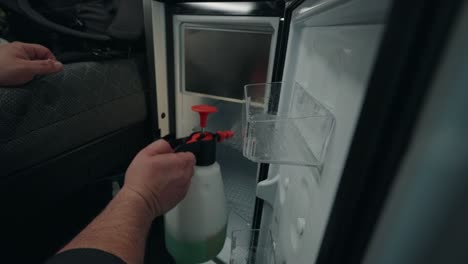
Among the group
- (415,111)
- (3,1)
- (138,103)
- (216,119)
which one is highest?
(3,1)

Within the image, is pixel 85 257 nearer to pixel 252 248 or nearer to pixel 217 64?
pixel 252 248

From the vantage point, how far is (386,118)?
173mm

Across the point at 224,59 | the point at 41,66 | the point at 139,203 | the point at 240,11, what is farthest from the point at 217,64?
the point at 139,203

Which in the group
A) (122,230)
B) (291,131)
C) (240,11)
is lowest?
(122,230)

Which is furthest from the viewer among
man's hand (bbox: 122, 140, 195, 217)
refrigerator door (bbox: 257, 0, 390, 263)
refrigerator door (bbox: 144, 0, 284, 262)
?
refrigerator door (bbox: 144, 0, 284, 262)

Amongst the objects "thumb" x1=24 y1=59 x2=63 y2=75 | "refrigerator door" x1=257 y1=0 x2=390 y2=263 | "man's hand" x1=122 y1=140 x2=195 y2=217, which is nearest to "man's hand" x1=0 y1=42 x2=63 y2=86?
"thumb" x1=24 y1=59 x2=63 y2=75

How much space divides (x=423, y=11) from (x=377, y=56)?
0.04 meters

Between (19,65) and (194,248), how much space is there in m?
0.79

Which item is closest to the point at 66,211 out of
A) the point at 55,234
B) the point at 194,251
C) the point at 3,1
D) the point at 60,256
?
the point at 55,234

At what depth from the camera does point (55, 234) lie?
3.00 ft

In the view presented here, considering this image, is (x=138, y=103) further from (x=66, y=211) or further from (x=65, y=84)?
(x=66, y=211)

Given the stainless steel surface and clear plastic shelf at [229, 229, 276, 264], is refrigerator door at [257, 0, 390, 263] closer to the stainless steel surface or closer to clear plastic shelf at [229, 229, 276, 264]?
clear plastic shelf at [229, 229, 276, 264]

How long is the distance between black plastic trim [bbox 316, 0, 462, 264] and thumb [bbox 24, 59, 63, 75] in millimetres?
890

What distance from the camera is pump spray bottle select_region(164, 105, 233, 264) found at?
0.69 m
